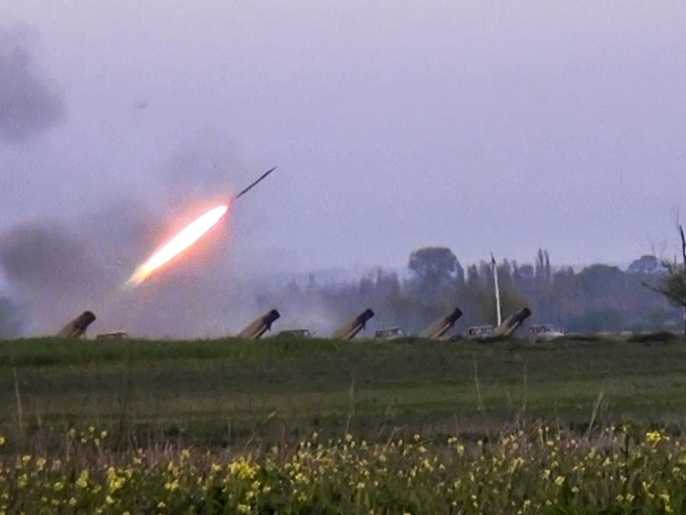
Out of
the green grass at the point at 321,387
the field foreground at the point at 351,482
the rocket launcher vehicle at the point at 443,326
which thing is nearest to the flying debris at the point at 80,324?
the green grass at the point at 321,387

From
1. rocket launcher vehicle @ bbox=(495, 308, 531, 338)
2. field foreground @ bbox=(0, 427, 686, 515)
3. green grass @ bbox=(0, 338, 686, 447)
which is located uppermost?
rocket launcher vehicle @ bbox=(495, 308, 531, 338)

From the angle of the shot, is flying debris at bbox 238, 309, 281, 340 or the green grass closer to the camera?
the green grass

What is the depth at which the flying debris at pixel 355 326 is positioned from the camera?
46.5m

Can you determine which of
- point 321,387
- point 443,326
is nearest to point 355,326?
point 443,326

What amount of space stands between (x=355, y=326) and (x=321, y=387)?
55.2 ft

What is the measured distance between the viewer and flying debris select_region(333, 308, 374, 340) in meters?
46.5

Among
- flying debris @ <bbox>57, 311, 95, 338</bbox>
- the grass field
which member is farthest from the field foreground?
flying debris @ <bbox>57, 311, 95, 338</bbox>

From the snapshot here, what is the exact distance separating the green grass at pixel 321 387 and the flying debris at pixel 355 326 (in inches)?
169

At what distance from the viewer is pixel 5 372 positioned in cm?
3462

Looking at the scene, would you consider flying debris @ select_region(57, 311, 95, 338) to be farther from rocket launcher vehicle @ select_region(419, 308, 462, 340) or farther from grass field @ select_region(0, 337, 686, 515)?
rocket launcher vehicle @ select_region(419, 308, 462, 340)

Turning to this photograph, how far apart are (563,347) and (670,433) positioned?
75.7 ft

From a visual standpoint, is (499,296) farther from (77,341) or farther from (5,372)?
(5,372)

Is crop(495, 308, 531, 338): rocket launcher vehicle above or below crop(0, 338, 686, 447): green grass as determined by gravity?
above

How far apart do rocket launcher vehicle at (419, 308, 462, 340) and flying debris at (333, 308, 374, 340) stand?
5.04 ft
